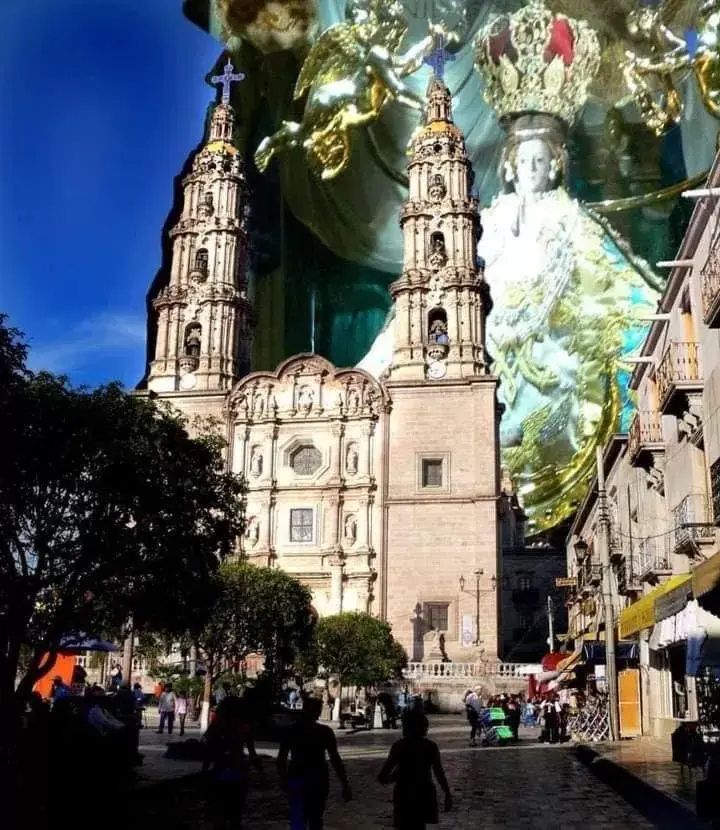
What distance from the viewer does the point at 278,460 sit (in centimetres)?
4412

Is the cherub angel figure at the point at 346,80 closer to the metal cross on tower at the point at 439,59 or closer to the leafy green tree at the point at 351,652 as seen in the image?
the metal cross on tower at the point at 439,59

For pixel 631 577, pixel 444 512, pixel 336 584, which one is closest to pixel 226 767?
pixel 631 577

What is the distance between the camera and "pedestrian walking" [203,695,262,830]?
8156mm

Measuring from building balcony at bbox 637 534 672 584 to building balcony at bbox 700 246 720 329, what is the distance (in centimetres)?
735

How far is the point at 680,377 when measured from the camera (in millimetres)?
18203

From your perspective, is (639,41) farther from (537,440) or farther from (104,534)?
(104,534)

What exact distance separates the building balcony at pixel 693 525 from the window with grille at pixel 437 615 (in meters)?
21.7

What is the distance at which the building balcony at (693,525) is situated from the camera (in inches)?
675

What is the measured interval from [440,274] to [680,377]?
28.2 meters

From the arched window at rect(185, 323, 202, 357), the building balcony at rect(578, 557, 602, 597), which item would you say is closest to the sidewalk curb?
the building balcony at rect(578, 557, 602, 597)

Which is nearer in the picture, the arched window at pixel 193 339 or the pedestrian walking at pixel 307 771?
the pedestrian walking at pixel 307 771

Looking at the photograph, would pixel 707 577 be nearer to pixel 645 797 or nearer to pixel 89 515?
pixel 645 797

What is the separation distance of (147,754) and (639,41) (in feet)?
154

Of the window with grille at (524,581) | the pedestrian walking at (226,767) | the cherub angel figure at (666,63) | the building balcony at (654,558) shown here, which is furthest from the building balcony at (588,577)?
the window with grille at (524,581)
